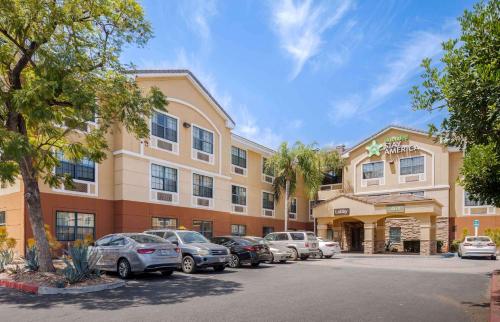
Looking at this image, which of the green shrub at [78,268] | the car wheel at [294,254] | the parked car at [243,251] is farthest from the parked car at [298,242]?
the green shrub at [78,268]

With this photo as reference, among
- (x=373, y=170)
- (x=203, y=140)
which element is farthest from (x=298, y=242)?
(x=373, y=170)

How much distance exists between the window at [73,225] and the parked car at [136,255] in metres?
6.42

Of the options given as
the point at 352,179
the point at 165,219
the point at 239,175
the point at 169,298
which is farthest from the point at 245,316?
the point at 352,179

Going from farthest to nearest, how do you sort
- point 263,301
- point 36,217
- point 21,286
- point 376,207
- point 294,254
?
point 376,207 → point 294,254 → point 36,217 → point 21,286 → point 263,301

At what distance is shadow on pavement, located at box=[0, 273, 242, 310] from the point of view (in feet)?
33.6

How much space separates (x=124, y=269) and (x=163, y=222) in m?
11.9

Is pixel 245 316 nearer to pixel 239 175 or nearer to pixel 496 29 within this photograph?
pixel 496 29

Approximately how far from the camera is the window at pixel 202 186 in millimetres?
29605

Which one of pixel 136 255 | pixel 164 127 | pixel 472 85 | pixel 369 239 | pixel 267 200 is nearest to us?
pixel 472 85

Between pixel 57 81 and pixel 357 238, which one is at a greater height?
pixel 57 81

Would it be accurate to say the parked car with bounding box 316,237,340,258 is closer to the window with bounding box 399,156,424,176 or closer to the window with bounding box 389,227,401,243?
the window with bounding box 389,227,401,243

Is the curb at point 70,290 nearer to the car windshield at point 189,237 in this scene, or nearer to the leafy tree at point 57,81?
the leafy tree at point 57,81

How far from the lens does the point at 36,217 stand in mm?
13625

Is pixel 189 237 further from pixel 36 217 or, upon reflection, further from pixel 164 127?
pixel 164 127
